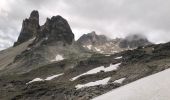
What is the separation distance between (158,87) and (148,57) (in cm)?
5424

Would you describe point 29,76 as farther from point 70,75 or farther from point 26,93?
point 26,93

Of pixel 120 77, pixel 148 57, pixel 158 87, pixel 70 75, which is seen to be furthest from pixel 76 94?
pixel 70 75

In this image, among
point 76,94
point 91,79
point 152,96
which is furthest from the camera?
point 91,79

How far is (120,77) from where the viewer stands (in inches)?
3056

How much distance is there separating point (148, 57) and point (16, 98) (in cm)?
3949

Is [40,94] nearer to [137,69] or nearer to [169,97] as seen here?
[137,69]

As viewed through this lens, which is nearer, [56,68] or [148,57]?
[148,57]

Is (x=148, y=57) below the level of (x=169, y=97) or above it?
above

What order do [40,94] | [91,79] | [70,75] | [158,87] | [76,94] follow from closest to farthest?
[158,87] → [76,94] → [40,94] → [91,79] → [70,75]

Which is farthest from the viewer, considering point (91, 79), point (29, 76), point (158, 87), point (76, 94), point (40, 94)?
point (29, 76)

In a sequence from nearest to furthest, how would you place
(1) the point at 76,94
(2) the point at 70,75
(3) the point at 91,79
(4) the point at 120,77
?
(1) the point at 76,94 < (4) the point at 120,77 < (3) the point at 91,79 < (2) the point at 70,75

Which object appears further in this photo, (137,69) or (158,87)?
(137,69)

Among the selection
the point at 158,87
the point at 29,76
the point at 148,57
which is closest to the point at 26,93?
the point at 148,57

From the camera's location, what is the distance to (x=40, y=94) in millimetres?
83438
